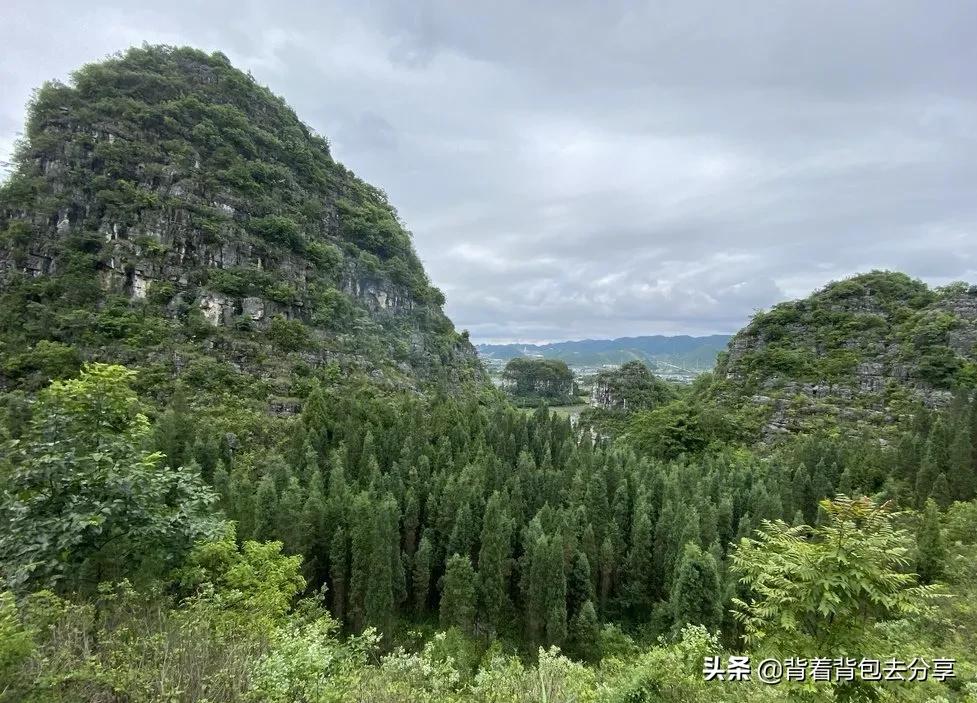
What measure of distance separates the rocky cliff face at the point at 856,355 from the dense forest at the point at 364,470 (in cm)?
39

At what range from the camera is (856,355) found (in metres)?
56.5

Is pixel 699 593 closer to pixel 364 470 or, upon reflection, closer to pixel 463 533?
pixel 463 533

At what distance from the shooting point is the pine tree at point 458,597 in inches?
948

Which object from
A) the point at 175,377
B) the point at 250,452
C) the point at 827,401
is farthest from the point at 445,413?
the point at 827,401

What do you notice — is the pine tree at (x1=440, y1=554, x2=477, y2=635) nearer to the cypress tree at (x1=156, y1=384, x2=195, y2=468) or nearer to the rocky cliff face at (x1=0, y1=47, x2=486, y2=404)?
the cypress tree at (x1=156, y1=384, x2=195, y2=468)

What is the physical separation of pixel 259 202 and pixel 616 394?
199 ft

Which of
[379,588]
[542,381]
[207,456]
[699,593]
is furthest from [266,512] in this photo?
[542,381]

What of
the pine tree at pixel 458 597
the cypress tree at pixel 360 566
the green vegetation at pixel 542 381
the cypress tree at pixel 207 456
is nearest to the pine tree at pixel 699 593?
the pine tree at pixel 458 597

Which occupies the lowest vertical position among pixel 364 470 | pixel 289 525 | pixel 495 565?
pixel 495 565

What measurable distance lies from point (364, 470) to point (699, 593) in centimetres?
2286

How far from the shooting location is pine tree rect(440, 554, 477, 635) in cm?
2408

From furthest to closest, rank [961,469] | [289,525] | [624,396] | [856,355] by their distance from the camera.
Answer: [624,396] < [856,355] < [961,469] < [289,525]

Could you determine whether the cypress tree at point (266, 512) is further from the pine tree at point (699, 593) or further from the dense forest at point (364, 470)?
the pine tree at point (699, 593)

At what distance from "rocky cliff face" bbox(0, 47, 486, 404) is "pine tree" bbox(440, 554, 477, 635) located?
26.4 m
